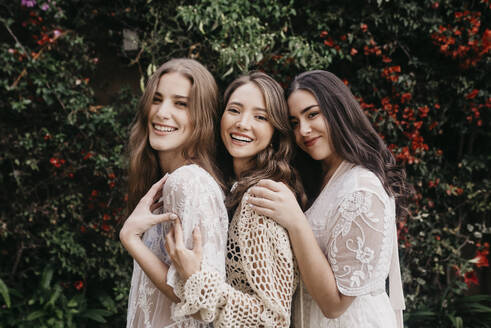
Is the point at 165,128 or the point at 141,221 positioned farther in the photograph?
the point at 165,128

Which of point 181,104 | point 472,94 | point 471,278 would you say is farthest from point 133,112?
point 471,278

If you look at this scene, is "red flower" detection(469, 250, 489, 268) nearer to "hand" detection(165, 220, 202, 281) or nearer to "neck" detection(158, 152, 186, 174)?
"neck" detection(158, 152, 186, 174)

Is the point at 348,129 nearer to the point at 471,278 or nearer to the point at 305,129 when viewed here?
the point at 305,129

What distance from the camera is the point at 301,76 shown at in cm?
212

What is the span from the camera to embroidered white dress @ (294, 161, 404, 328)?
164 cm

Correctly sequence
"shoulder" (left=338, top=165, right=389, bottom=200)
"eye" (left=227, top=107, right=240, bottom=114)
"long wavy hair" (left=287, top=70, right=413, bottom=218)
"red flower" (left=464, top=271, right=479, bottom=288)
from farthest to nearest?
"red flower" (left=464, top=271, right=479, bottom=288) < "eye" (left=227, top=107, right=240, bottom=114) < "long wavy hair" (left=287, top=70, right=413, bottom=218) < "shoulder" (left=338, top=165, right=389, bottom=200)

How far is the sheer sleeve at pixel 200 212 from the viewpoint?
1627 mm

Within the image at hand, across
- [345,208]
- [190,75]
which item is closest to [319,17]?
[190,75]

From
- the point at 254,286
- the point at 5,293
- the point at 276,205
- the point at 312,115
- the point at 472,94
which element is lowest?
the point at 5,293


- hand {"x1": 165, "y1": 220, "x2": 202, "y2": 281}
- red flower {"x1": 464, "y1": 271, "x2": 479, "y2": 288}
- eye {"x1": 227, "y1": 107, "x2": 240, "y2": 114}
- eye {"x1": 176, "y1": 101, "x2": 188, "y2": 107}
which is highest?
eye {"x1": 176, "y1": 101, "x2": 188, "y2": 107}

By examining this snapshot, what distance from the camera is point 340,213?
1724 mm

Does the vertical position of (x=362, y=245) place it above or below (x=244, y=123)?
below

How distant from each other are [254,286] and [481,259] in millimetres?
3265

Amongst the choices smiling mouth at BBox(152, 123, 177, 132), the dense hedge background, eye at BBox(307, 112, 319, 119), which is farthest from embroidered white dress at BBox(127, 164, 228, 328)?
the dense hedge background
